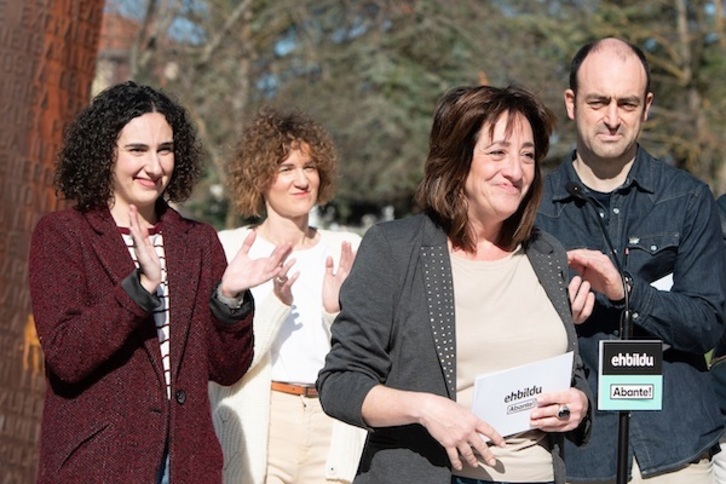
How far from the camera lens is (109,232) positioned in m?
3.19

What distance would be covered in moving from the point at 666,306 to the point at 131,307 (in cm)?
159

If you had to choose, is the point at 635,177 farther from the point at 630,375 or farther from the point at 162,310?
the point at 162,310

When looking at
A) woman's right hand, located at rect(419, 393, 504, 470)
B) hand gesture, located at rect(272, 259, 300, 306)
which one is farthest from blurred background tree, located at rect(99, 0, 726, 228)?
woman's right hand, located at rect(419, 393, 504, 470)

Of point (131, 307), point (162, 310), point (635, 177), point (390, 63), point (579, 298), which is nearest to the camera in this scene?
point (131, 307)

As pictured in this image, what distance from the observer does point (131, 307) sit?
9.56ft

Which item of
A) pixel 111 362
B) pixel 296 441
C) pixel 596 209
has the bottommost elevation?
pixel 296 441

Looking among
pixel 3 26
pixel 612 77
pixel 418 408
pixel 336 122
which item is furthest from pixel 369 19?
pixel 418 408

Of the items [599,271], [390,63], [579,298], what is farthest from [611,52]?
[390,63]

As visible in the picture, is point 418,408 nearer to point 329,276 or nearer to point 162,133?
point 162,133

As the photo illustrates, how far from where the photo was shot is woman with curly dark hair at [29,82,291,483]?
2.98 meters

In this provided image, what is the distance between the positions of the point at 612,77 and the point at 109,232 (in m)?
1.70

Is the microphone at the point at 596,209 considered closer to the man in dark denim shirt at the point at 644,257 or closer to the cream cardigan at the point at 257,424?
the man in dark denim shirt at the point at 644,257

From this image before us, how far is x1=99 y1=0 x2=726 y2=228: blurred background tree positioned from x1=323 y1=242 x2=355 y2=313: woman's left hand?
908 cm

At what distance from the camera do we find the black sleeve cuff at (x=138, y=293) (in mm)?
2920
